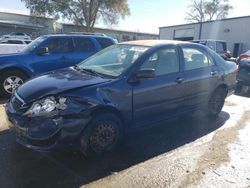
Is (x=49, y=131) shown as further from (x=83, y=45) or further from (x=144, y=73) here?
(x=83, y=45)

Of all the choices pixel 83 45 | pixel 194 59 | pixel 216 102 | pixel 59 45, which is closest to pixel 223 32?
pixel 83 45

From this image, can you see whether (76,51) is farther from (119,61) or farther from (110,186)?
(110,186)

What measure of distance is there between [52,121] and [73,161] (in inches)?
28.4

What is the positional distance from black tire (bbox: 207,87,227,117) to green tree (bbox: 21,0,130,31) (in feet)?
114

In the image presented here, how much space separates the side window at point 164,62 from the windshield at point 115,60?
0.66ft

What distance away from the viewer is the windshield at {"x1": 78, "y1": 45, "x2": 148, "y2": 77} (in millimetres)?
4498

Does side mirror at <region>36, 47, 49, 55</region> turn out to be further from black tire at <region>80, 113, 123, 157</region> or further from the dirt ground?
black tire at <region>80, 113, 123, 157</region>

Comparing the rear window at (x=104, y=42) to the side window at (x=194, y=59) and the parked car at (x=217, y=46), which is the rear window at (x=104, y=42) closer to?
the side window at (x=194, y=59)

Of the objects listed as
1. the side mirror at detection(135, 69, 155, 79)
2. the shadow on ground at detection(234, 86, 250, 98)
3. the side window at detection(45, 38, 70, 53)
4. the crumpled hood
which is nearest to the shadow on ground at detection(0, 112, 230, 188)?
the crumpled hood

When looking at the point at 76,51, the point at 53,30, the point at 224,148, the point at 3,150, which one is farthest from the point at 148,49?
the point at 53,30

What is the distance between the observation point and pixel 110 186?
11.1ft

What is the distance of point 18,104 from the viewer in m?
3.88

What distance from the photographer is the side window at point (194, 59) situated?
5.26 m

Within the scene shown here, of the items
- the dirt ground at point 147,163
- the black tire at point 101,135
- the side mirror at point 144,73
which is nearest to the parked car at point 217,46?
the dirt ground at point 147,163
